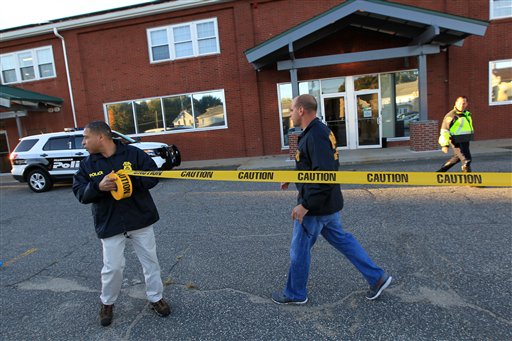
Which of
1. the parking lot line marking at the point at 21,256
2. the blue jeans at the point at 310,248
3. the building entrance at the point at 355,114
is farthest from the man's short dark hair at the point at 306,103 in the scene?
the building entrance at the point at 355,114

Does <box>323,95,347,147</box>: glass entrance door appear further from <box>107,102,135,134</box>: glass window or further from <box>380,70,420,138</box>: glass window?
<box>107,102,135,134</box>: glass window

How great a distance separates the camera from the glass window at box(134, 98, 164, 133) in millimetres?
15867

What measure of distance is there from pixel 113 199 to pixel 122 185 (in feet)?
0.86

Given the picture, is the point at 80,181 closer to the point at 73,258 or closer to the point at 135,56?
the point at 73,258

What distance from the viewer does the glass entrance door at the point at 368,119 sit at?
1424cm

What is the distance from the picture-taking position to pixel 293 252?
309 cm

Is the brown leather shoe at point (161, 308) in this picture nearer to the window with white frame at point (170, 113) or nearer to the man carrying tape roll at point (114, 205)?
the man carrying tape roll at point (114, 205)

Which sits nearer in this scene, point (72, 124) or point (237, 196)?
point (237, 196)

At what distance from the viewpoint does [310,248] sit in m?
3.06

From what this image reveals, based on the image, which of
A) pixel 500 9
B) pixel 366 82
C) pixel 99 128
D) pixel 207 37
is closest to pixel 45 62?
pixel 207 37

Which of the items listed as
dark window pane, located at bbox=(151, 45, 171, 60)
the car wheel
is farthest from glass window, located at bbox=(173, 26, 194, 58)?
the car wheel

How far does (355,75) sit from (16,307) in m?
13.4

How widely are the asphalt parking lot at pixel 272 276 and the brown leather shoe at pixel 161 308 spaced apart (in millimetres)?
51

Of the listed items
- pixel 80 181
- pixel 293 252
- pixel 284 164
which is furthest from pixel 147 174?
pixel 284 164
